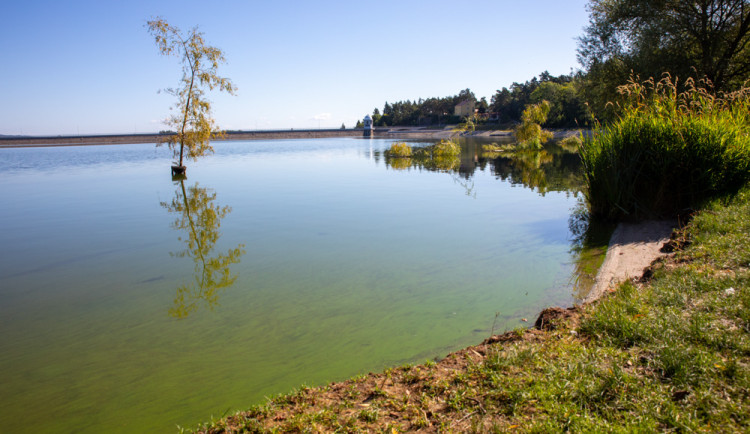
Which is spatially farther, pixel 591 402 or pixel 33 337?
pixel 33 337

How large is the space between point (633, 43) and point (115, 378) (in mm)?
24243

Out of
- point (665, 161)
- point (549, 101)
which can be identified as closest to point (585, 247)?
point (665, 161)

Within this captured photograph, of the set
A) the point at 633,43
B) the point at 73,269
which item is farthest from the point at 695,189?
the point at 633,43

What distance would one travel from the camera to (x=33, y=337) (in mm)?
5293

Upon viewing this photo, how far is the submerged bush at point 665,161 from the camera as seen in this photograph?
27.8ft

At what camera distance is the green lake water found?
422 centimetres

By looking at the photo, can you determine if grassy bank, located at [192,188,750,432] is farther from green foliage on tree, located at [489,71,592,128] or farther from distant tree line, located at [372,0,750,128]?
green foliage on tree, located at [489,71,592,128]

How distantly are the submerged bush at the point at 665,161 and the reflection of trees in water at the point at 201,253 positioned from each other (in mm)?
8803

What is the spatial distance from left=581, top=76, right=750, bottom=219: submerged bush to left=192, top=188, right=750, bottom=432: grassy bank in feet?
17.3

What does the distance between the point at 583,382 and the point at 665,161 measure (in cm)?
796

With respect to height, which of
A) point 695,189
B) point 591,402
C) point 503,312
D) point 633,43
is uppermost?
point 633,43

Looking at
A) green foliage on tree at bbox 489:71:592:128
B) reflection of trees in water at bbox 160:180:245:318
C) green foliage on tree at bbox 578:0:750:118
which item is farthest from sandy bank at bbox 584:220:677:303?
green foliage on tree at bbox 489:71:592:128

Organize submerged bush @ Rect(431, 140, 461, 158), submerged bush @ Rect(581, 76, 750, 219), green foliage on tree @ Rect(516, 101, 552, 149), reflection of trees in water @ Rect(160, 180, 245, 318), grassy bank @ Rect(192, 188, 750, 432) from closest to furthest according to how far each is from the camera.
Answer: grassy bank @ Rect(192, 188, 750, 432)
reflection of trees in water @ Rect(160, 180, 245, 318)
submerged bush @ Rect(581, 76, 750, 219)
submerged bush @ Rect(431, 140, 461, 158)
green foliage on tree @ Rect(516, 101, 552, 149)

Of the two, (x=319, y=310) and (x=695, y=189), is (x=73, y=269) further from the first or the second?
(x=695, y=189)
